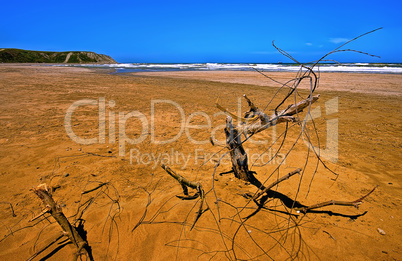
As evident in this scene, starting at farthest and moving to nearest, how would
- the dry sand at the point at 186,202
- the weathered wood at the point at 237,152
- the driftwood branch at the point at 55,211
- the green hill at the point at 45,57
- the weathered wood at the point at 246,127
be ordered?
1. the green hill at the point at 45,57
2. the weathered wood at the point at 237,152
3. the weathered wood at the point at 246,127
4. the dry sand at the point at 186,202
5. the driftwood branch at the point at 55,211

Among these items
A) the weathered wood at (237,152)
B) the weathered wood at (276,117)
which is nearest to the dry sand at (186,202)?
the weathered wood at (237,152)

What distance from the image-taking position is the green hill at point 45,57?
5662 cm

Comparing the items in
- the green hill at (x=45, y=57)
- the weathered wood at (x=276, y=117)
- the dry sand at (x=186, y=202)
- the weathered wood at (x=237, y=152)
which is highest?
the green hill at (x=45, y=57)

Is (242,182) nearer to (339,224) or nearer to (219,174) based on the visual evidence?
(219,174)

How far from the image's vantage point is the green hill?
5662 cm

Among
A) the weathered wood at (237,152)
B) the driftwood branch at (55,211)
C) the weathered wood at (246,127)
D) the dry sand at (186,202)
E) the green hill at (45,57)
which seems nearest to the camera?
the driftwood branch at (55,211)

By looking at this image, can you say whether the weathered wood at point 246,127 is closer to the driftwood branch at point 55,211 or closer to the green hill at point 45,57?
the driftwood branch at point 55,211

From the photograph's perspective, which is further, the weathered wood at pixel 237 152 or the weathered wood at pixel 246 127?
the weathered wood at pixel 237 152

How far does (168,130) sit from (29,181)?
325 centimetres

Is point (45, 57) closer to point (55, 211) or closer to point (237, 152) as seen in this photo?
point (55, 211)

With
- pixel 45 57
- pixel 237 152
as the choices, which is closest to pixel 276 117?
pixel 237 152

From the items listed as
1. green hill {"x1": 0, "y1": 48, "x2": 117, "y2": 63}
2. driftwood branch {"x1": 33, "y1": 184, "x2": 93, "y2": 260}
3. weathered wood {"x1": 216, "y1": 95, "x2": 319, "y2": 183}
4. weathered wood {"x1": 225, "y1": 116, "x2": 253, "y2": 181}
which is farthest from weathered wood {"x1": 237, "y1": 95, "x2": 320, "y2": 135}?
green hill {"x1": 0, "y1": 48, "x2": 117, "y2": 63}

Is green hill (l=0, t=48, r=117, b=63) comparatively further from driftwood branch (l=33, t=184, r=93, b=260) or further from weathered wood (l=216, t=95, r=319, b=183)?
weathered wood (l=216, t=95, r=319, b=183)

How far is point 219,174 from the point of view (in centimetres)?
352
